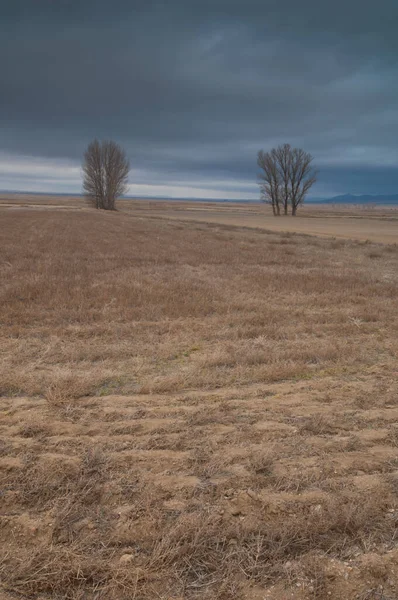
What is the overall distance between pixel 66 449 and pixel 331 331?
510 cm

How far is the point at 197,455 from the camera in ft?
10.5

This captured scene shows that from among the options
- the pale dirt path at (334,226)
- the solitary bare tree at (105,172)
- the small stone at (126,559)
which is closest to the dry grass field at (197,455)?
the small stone at (126,559)

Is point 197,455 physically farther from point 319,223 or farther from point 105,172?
point 105,172

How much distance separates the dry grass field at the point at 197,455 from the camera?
7.30 feet

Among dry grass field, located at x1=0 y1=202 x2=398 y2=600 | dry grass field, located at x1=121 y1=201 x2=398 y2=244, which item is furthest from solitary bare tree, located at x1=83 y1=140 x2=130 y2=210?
dry grass field, located at x1=0 y1=202 x2=398 y2=600

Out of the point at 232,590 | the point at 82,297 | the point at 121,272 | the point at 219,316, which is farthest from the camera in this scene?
the point at 121,272

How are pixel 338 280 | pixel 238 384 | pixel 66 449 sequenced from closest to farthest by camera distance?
1. pixel 66 449
2. pixel 238 384
3. pixel 338 280

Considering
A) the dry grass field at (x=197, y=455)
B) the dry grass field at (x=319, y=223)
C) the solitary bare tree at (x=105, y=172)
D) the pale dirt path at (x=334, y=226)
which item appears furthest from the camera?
the solitary bare tree at (x=105, y=172)

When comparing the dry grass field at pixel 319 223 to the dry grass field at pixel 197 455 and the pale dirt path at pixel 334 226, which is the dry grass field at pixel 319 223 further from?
the dry grass field at pixel 197 455

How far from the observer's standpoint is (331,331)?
683cm

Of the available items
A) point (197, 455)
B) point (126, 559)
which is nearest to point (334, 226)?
point (197, 455)

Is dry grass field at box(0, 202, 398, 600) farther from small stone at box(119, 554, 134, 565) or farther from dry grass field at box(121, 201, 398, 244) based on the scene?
dry grass field at box(121, 201, 398, 244)

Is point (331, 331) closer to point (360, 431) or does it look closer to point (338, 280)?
point (360, 431)

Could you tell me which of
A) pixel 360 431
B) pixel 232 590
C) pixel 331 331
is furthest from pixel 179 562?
pixel 331 331
